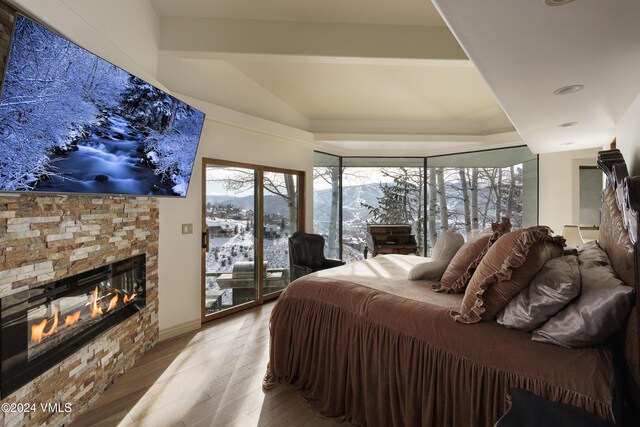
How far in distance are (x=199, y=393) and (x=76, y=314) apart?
984mm

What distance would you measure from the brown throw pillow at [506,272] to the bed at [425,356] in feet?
0.24

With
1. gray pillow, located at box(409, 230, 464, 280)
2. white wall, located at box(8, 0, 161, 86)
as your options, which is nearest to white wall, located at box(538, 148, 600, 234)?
gray pillow, located at box(409, 230, 464, 280)

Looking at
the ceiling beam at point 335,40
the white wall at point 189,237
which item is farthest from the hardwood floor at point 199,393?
the ceiling beam at point 335,40

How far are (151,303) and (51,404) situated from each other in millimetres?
1110

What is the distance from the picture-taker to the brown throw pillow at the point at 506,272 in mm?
1383

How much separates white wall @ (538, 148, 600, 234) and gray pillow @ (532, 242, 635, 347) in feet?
11.6

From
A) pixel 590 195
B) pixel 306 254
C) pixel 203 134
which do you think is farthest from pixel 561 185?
pixel 203 134

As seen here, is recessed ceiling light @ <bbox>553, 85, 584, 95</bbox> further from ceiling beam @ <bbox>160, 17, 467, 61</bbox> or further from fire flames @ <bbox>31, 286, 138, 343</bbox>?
fire flames @ <bbox>31, 286, 138, 343</bbox>

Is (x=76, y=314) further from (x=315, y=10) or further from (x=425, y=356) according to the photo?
(x=315, y=10)

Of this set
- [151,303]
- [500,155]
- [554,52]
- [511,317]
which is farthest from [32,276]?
[500,155]

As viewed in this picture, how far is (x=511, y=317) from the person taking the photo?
1.36m

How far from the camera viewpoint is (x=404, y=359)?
1.59 m

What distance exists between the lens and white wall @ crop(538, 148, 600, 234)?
406cm

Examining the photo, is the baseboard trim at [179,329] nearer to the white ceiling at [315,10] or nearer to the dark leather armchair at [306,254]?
the dark leather armchair at [306,254]
